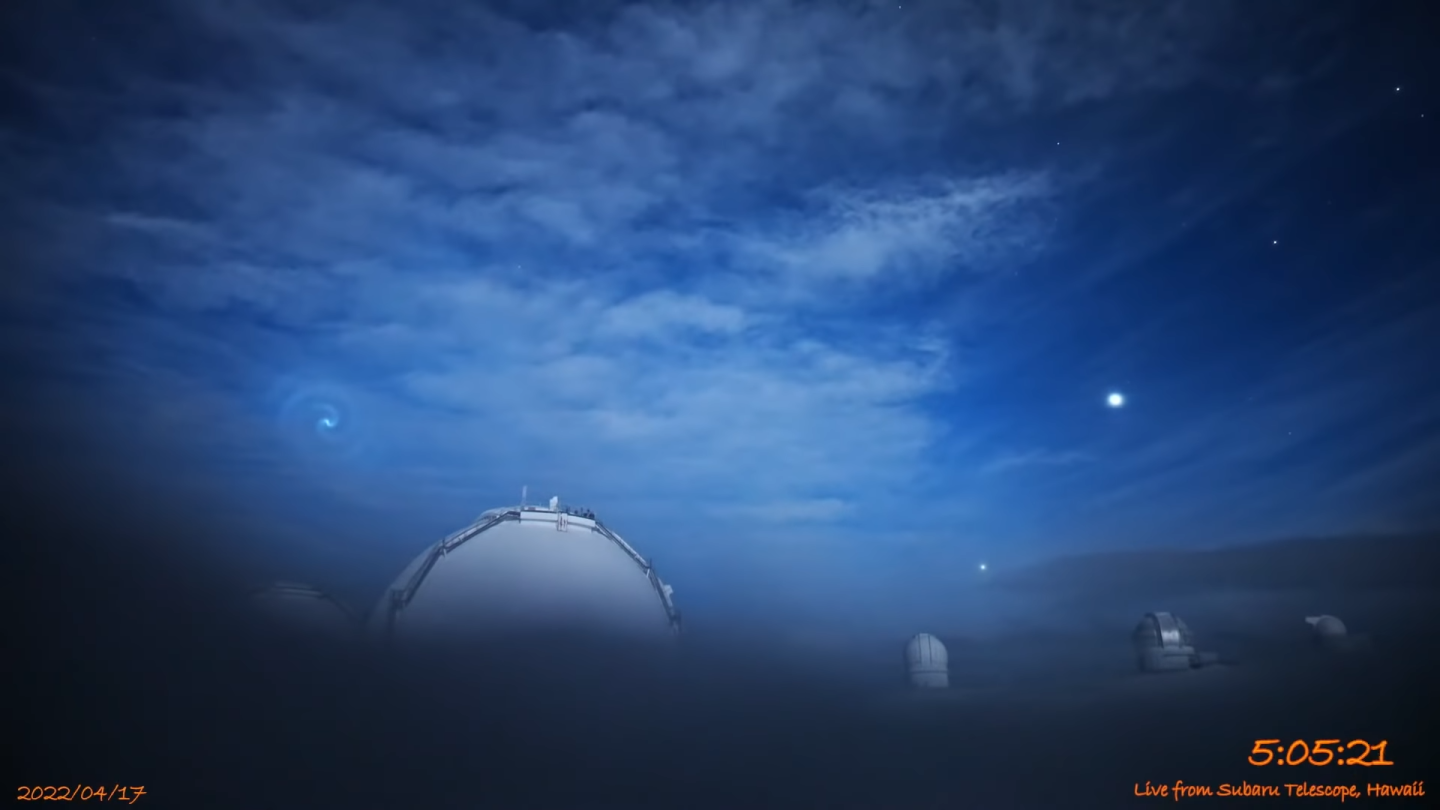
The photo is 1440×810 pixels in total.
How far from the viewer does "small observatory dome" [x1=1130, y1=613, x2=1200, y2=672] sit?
91.0 feet

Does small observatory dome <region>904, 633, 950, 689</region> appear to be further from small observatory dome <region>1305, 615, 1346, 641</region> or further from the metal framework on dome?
small observatory dome <region>1305, 615, 1346, 641</region>

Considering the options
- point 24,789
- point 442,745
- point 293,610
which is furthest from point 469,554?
point 24,789

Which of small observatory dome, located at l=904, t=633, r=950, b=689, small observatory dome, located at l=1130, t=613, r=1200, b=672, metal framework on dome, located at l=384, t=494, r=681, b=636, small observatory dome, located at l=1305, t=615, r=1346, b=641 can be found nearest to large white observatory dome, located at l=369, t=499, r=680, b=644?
metal framework on dome, located at l=384, t=494, r=681, b=636

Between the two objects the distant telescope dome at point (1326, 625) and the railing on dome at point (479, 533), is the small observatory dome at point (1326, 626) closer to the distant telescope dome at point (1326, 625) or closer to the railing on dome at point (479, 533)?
the distant telescope dome at point (1326, 625)

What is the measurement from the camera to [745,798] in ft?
64.0

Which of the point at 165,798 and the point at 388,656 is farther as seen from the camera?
the point at 388,656

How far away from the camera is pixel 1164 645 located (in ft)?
91.8

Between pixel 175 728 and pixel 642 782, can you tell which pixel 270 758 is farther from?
pixel 642 782

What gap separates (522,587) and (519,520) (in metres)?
3.20

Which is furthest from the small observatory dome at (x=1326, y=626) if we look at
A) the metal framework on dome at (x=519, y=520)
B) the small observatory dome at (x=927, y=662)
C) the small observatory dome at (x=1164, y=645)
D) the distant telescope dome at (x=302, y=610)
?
the distant telescope dome at (x=302, y=610)

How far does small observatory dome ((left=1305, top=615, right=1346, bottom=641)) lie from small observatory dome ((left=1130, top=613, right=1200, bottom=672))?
211 inches

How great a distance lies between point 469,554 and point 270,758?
9042 millimetres

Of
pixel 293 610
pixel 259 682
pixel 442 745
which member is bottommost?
pixel 442 745

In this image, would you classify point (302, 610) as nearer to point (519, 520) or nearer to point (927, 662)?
point (519, 520)
